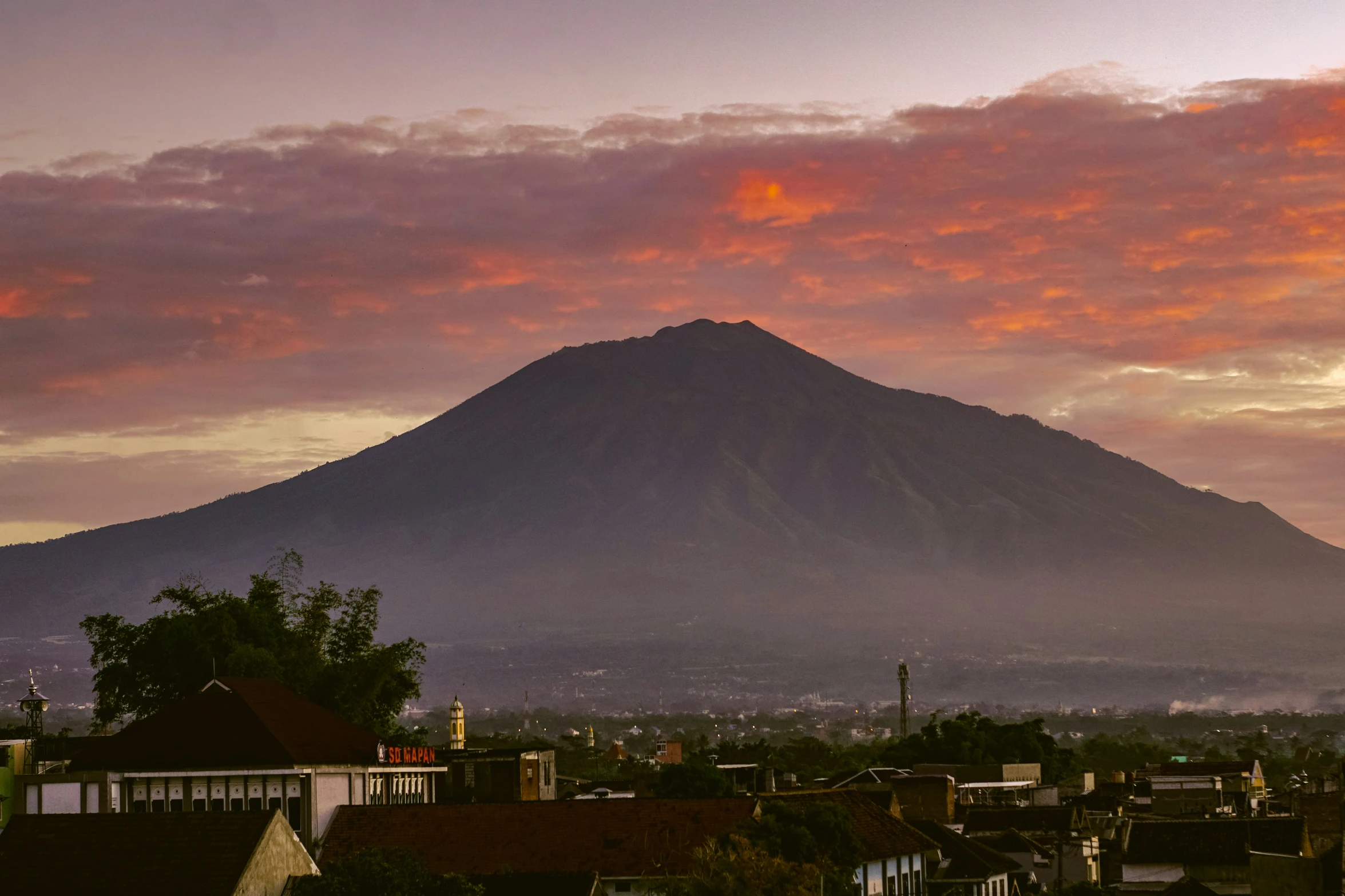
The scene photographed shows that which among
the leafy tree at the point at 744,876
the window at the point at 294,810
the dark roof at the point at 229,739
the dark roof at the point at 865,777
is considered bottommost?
the dark roof at the point at 865,777

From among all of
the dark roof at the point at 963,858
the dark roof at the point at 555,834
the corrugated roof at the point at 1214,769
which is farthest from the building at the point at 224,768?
the corrugated roof at the point at 1214,769

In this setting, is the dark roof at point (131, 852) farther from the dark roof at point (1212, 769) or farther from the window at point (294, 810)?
the dark roof at point (1212, 769)

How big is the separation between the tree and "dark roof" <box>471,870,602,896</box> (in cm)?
3543

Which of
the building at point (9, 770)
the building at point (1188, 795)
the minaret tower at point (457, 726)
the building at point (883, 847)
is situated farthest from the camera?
the minaret tower at point (457, 726)

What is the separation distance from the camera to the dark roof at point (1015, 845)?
8250cm

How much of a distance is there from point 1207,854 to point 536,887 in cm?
3042

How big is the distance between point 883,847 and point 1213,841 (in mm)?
16393

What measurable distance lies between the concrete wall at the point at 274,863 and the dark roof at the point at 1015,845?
4472 centimetres

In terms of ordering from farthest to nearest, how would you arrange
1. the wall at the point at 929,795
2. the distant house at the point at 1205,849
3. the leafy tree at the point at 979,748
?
the leafy tree at the point at 979,748, the wall at the point at 929,795, the distant house at the point at 1205,849

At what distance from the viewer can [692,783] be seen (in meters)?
81.0

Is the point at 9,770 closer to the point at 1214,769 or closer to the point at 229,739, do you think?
the point at 229,739

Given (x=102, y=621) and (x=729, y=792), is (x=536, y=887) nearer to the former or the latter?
(x=729, y=792)

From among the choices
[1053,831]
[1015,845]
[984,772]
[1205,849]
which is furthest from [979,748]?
[1205,849]

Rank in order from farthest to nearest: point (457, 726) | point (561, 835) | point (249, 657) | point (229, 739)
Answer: point (457, 726) → point (249, 657) → point (229, 739) → point (561, 835)
